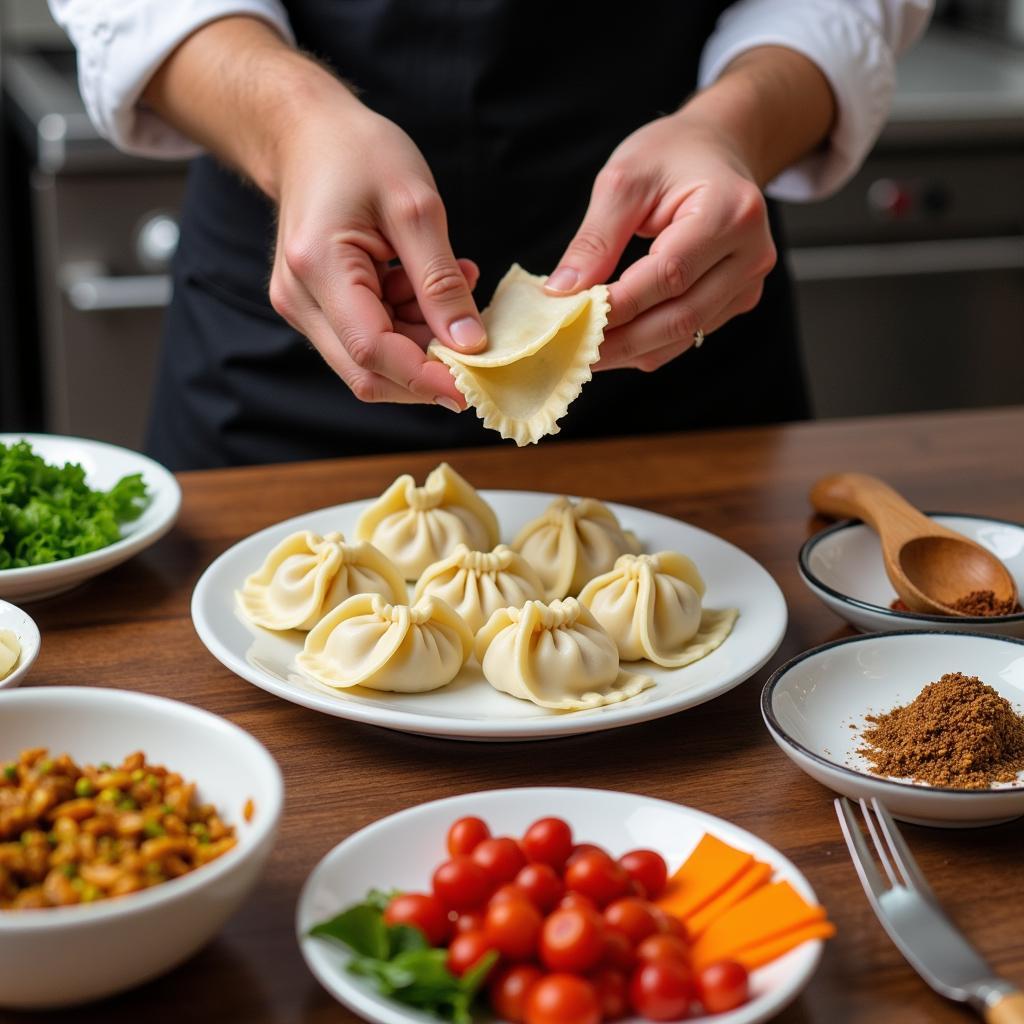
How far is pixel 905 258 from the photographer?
10.7 ft

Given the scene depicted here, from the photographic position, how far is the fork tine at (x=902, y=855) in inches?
35.0

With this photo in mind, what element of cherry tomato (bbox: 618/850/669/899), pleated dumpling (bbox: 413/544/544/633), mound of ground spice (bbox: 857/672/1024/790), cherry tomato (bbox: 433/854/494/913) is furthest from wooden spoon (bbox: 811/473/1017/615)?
cherry tomato (bbox: 433/854/494/913)

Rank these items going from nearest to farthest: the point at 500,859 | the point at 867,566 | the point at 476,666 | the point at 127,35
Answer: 1. the point at 500,859
2. the point at 476,666
3. the point at 867,566
4. the point at 127,35

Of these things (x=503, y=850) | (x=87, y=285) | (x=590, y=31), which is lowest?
Result: (x=87, y=285)

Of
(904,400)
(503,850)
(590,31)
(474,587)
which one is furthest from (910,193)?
(503,850)

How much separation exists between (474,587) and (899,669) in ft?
1.33

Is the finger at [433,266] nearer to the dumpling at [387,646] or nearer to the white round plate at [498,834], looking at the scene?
the dumpling at [387,646]

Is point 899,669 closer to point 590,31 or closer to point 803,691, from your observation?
point 803,691

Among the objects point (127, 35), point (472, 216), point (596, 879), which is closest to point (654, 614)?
point (596, 879)

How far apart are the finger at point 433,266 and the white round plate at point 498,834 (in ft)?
1.68

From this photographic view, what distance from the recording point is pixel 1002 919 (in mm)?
900

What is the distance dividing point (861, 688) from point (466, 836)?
1.44 ft

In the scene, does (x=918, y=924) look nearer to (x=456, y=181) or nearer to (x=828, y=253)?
(x=456, y=181)

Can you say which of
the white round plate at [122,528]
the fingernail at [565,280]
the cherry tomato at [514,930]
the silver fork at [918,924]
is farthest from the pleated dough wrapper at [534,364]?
the cherry tomato at [514,930]
